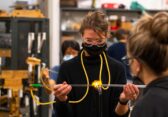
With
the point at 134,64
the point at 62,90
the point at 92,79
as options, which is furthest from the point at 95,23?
the point at 134,64

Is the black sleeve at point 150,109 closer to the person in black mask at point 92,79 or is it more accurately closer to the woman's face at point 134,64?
the woman's face at point 134,64

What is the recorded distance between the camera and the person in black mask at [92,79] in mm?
2102

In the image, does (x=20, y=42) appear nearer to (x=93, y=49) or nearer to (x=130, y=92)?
(x=93, y=49)

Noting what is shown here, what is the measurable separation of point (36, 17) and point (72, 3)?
190cm

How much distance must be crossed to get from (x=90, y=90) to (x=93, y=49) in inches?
9.6

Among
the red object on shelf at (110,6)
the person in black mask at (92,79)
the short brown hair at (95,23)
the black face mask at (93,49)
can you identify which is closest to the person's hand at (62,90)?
the person in black mask at (92,79)

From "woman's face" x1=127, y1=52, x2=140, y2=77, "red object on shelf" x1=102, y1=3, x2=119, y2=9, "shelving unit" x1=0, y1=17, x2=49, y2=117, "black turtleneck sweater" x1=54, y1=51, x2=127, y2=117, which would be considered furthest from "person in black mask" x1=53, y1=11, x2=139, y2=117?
"red object on shelf" x1=102, y1=3, x2=119, y2=9

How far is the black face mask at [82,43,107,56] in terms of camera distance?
6.93 ft

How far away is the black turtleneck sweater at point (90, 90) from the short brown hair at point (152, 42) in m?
0.88

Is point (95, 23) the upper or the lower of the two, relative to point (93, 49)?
upper

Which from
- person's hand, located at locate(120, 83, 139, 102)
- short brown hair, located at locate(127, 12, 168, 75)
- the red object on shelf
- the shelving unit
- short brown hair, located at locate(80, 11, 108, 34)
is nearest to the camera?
short brown hair, located at locate(127, 12, 168, 75)

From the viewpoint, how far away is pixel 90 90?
7.00ft

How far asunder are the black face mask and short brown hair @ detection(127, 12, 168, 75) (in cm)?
83

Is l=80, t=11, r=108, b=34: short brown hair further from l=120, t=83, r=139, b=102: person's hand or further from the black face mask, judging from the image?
l=120, t=83, r=139, b=102: person's hand
